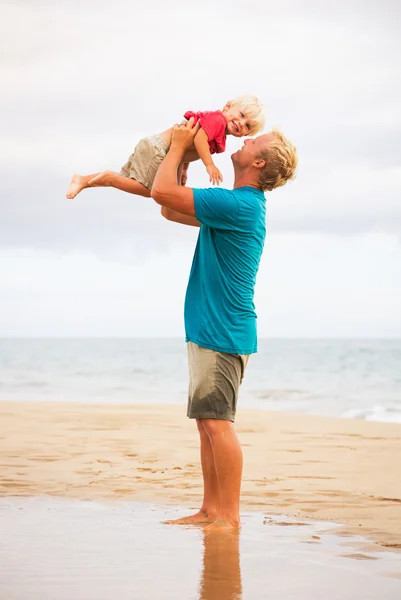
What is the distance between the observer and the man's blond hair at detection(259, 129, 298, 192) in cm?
432

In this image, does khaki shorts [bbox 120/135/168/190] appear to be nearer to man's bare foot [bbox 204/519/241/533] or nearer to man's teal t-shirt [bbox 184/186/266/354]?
man's teal t-shirt [bbox 184/186/266/354]

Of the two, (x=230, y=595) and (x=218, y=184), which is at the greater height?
(x=218, y=184)

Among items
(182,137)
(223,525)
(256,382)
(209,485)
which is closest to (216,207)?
(182,137)

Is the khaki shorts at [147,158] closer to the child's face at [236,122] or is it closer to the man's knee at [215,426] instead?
the child's face at [236,122]

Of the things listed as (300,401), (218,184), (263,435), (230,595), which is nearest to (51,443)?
(263,435)

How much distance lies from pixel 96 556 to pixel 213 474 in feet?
3.27

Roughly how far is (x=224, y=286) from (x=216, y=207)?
1.32 feet

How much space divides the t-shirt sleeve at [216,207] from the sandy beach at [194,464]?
5.53 ft

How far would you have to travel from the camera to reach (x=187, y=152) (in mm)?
4660

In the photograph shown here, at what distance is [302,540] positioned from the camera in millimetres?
4070

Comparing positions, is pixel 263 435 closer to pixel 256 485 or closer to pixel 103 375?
pixel 256 485

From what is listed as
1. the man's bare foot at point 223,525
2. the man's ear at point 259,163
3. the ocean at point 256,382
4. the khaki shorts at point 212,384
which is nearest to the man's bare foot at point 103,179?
the man's ear at point 259,163

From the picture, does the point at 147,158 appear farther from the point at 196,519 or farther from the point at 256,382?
the point at 256,382

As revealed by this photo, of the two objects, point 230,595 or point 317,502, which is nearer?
point 230,595
